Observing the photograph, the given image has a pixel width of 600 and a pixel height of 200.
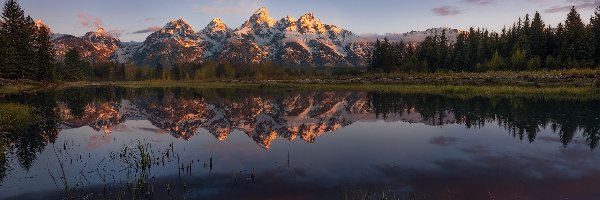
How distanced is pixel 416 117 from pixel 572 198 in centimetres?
2485

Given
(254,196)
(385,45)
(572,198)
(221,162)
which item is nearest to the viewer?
(572,198)

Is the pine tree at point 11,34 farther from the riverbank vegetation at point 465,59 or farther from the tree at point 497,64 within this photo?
the tree at point 497,64

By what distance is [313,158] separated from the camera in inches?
785

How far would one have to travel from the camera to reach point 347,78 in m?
124

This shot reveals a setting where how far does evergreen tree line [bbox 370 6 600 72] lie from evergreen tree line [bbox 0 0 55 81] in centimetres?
9278

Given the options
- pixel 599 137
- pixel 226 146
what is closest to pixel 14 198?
pixel 226 146

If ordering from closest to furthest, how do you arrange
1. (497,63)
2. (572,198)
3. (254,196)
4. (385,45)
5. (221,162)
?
(572,198)
(254,196)
(221,162)
(497,63)
(385,45)

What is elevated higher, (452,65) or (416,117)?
(452,65)

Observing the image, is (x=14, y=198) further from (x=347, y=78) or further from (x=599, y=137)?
(x=347, y=78)

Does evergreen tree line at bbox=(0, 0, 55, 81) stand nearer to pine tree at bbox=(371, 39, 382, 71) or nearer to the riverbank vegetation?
the riverbank vegetation

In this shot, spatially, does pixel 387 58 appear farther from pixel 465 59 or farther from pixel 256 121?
pixel 256 121

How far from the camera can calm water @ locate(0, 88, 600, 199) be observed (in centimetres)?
1420

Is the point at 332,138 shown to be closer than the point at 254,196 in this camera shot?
No

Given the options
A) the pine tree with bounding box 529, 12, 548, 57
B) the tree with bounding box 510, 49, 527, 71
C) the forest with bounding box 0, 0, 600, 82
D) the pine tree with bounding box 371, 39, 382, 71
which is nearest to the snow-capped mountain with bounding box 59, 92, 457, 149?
the forest with bounding box 0, 0, 600, 82
